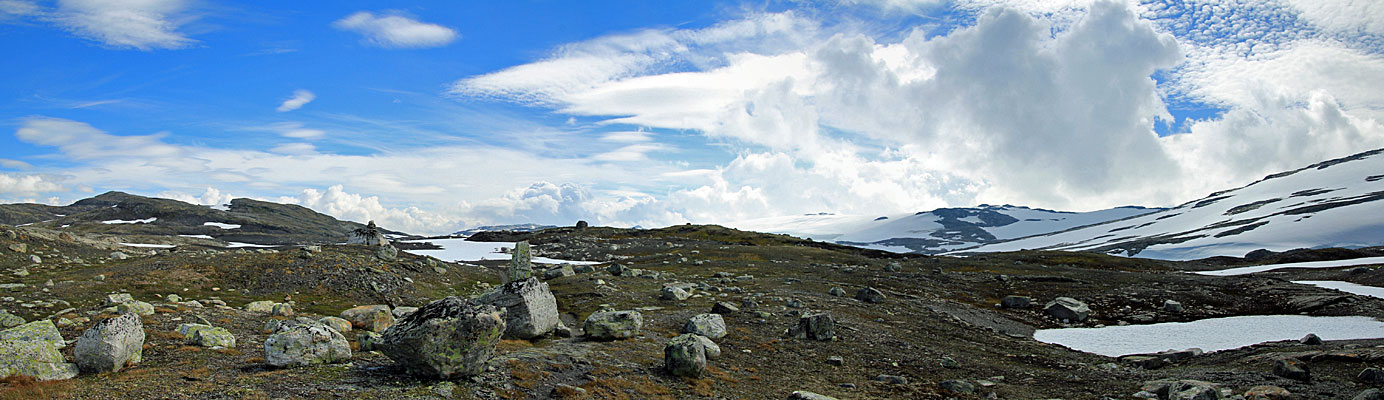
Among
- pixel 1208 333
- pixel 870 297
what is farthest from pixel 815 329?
pixel 1208 333

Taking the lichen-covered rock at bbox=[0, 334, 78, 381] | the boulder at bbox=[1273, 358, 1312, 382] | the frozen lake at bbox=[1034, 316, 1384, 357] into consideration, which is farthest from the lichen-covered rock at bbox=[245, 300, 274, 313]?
the frozen lake at bbox=[1034, 316, 1384, 357]

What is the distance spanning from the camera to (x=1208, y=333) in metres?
37.6

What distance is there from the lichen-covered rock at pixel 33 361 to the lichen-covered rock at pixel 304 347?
151 inches

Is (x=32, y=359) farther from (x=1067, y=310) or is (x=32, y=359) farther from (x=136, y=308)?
(x=1067, y=310)

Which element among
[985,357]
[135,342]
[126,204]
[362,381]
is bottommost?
[985,357]

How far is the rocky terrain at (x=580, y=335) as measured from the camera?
15.1 meters

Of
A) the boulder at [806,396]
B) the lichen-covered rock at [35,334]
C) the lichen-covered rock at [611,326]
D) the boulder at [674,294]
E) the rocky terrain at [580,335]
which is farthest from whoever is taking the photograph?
the boulder at [674,294]

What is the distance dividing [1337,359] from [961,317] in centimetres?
2058

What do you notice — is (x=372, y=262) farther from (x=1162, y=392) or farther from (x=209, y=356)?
(x=1162, y=392)

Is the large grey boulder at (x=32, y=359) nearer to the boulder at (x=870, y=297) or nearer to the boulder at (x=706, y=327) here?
the boulder at (x=706, y=327)

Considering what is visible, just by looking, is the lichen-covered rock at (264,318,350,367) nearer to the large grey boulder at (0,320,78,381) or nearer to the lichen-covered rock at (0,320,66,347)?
the large grey boulder at (0,320,78,381)

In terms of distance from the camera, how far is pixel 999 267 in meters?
82.9

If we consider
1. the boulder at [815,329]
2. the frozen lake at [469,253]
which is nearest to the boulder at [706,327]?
the boulder at [815,329]

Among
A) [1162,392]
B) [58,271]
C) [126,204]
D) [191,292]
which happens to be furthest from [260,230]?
[1162,392]
